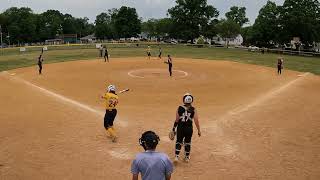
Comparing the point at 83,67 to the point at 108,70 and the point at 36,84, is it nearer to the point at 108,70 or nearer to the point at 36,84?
the point at 108,70

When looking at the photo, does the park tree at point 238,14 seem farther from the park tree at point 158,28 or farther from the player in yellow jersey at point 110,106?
the player in yellow jersey at point 110,106

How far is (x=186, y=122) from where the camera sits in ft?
37.2

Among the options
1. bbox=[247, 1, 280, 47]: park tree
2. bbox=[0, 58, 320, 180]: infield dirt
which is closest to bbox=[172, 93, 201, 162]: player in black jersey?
bbox=[0, 58, 320, 180]: infield dirt

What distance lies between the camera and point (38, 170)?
11.2 m

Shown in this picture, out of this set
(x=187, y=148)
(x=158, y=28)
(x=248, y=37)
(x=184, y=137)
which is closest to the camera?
(x=187, y=148)

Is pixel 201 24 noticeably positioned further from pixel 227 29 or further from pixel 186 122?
pixel 186 122

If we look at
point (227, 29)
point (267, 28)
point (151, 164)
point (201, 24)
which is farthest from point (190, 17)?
point (151, 164)

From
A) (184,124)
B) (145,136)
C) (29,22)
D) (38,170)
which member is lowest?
(38,170)

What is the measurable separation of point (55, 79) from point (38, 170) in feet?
65.3

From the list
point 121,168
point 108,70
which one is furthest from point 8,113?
point 108,70

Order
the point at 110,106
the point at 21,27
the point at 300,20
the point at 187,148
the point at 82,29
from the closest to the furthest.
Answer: the point at 187,148 < the point at 110,106 < the point at 300,20 < the point at 21,27 < the point at 82,29

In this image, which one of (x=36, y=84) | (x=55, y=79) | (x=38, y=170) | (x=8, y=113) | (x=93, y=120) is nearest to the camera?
(x=38, y=170)

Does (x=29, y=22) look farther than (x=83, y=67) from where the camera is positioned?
Yes

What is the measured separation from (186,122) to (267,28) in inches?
2726
